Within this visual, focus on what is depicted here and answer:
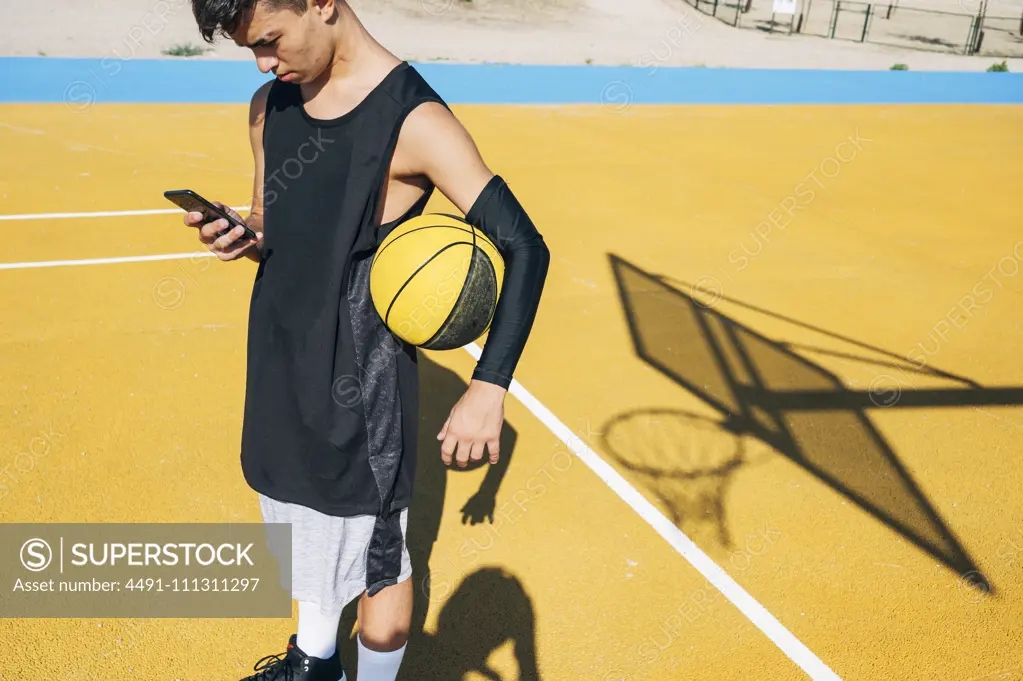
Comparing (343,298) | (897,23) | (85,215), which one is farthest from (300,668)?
(897,23)

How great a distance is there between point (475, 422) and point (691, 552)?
2.29 meters

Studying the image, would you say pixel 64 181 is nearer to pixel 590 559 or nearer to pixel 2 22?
pixel 590 559

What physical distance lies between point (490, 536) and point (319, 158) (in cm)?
243

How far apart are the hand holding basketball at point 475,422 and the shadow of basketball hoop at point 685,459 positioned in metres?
2.32

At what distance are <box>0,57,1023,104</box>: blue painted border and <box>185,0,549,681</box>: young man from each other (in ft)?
48.7

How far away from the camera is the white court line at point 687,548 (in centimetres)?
351

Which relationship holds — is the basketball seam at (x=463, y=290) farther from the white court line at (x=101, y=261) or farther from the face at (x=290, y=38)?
the white court line at (x=101, y=261)

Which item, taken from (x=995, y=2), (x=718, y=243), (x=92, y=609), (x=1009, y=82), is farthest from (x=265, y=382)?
(x=995, y=2)

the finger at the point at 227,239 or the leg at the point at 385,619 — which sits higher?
the finger at the point at 227,239

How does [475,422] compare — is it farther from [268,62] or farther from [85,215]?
[85,215]

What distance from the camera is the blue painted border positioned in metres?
16.8

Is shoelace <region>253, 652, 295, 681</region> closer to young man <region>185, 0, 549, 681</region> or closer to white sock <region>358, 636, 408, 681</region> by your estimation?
young man <region>185, 0, 549, 681</region>

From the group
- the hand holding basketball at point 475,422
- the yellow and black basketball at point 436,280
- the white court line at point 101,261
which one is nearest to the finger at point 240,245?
the yellow and black basketball at point 436,280

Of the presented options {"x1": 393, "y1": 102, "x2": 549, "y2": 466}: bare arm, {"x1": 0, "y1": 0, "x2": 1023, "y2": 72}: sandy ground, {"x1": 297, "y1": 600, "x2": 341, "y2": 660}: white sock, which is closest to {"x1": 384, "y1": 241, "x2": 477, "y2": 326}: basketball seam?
{"x1": 393, "y1": 102, "x2": 549, "y2": 466}: bare arm
